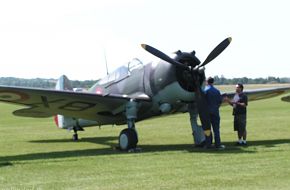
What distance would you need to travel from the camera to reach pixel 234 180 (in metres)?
7.66

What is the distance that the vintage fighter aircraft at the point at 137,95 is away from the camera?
12383 mm

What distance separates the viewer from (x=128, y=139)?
12.7m

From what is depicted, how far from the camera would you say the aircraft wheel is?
12695 millimetres

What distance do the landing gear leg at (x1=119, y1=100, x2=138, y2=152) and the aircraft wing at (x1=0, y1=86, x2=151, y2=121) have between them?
0.22 metres

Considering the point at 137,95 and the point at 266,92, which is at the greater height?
the point at 266,92

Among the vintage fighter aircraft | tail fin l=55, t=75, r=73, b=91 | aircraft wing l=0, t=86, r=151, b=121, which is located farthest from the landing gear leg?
tail fin l=55, t=75, r=73, b=91

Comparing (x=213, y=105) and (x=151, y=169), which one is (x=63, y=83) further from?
(x=151, y=169)

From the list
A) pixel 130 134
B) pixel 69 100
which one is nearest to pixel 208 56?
pixel 130 134

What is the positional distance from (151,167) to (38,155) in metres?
3.84

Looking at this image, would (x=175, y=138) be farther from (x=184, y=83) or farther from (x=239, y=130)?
(x=184, y=83)

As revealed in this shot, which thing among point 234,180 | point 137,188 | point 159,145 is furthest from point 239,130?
point 137,188

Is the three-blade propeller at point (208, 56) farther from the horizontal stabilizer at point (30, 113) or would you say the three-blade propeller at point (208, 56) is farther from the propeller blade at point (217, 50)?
the horizontal stabilizer at point (30, 113)

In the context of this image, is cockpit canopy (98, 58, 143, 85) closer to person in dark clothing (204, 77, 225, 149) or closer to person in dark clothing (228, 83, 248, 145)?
person in dark clothing (204, 77, 225, 149)

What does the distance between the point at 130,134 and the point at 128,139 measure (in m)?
0.15
